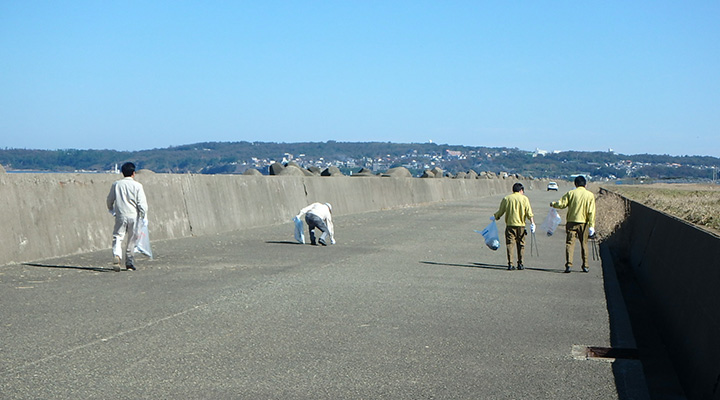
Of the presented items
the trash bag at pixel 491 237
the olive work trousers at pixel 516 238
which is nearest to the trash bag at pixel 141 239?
the olive work trousers at pixel 516 238

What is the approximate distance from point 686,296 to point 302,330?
11.9 feet

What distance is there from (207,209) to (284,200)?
4.88m

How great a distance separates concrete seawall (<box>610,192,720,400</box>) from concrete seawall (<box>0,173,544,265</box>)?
9.15 m

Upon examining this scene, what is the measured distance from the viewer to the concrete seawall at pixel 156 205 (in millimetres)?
13391

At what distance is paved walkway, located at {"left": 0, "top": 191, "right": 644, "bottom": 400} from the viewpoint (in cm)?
623

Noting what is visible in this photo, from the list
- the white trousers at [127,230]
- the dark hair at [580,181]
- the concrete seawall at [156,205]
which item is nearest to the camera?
the white trousers at [127,230]

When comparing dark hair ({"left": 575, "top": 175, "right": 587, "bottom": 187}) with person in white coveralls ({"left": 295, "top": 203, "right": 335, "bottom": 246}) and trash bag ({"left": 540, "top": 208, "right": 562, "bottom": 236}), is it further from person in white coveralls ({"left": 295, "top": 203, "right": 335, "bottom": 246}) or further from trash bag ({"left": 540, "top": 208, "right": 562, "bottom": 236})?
person in white coveralls ({"left": 295, "top": 203, "right": 335, "bottom": 246})

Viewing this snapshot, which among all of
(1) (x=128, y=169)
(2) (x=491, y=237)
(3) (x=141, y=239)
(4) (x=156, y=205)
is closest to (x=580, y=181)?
(2) (x=491, y=237)

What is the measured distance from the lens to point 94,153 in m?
82.9

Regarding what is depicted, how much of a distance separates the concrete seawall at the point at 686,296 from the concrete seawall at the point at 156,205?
9.15 metres

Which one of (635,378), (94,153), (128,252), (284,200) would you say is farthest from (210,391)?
(94,153)

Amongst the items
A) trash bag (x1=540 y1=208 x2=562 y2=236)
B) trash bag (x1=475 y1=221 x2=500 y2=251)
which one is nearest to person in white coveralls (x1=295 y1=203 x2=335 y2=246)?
trash bag (x1=475 y1=221 x2=500 y2=251)

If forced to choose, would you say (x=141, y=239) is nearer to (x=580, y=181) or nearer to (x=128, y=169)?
(x=128, y=169)

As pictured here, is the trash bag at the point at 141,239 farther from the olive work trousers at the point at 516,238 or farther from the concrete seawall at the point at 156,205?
the olive work trousers at the point at 516,238
